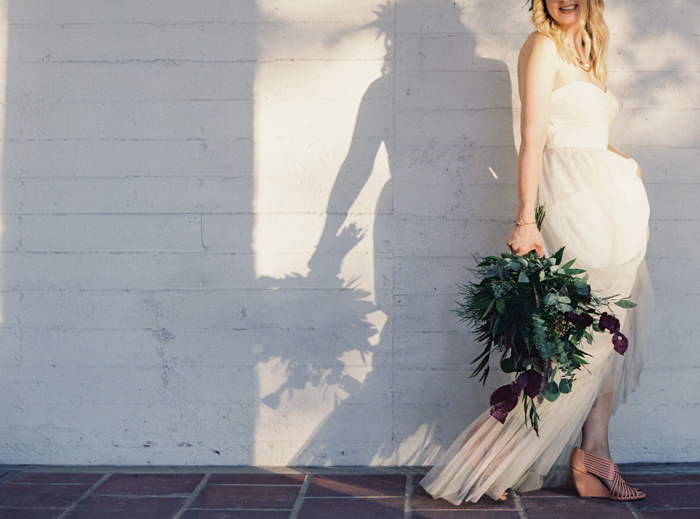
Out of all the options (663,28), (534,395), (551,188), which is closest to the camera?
(534,395)

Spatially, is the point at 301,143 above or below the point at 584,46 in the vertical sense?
below

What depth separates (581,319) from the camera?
2.18 metres

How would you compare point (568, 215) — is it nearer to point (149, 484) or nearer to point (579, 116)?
point (579, 116)

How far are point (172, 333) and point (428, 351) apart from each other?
1.13 meters

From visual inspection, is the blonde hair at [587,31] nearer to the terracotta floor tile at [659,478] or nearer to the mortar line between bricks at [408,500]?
the terracotta floor tile at [659,478]

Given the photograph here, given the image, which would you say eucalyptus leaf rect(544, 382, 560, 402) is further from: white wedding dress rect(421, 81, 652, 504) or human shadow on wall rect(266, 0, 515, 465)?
human shadow on wall rect(266, 0, 515, 465)

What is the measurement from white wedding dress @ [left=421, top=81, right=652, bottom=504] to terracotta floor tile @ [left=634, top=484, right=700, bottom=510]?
1.23ft

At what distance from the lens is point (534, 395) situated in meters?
2.25

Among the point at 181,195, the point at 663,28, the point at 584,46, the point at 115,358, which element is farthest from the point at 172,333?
the point at 663,28

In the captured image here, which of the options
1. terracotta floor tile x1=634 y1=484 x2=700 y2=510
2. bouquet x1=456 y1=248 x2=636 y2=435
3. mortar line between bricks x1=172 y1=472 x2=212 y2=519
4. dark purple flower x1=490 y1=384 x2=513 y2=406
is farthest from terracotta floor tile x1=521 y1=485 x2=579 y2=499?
mortar line between bricks x1=172 y1=472 x2=212 y2=519

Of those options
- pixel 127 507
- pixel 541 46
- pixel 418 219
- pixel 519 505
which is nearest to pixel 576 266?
pixel 418 219

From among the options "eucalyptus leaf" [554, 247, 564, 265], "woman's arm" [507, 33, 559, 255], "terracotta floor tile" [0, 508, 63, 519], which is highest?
"woman's arm" [507, 33, 559, 255]

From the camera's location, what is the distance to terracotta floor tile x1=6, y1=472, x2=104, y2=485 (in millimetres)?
2725

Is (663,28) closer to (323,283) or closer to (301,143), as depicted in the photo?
(301,143)
